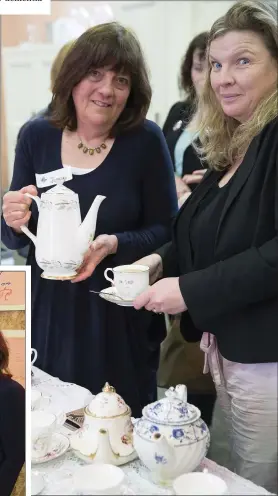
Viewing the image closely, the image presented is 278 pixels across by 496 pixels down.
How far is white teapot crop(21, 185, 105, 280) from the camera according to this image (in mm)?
955

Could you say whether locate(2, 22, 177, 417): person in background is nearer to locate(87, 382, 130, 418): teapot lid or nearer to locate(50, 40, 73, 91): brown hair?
locate(50, 40, 73, 91): brown hair

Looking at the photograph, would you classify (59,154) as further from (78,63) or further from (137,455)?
(137,455)

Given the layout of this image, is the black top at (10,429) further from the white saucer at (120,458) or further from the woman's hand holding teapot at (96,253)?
the woman's hand holding teapot at (96,253)

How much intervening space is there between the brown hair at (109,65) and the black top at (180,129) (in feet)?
0.16

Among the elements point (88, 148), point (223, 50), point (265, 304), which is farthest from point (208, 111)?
point (265, 304)

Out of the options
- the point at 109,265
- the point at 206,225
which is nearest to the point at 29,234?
the point at 109,265

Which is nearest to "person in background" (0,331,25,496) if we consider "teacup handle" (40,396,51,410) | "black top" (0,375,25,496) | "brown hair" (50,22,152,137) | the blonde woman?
"black top" (0,375,25,496)

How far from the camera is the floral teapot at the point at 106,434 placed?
76 cm

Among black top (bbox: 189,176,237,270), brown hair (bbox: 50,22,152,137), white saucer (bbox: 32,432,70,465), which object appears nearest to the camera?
white saucer (bbox: 32,432,70,465)

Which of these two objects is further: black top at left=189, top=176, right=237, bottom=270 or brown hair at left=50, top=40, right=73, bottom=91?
brown hair at left=50, top=40, right=73, bottom=91

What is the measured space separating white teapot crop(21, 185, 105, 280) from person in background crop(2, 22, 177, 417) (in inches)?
2.1

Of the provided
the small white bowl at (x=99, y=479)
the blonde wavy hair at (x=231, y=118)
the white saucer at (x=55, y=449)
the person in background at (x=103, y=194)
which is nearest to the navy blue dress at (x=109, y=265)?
the person in background at (x=103, y=194)

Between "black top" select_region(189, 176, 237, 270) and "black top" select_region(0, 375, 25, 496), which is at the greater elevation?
"black top" select_region(189, 176, 237, 270)

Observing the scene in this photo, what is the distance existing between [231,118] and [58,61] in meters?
0.33
